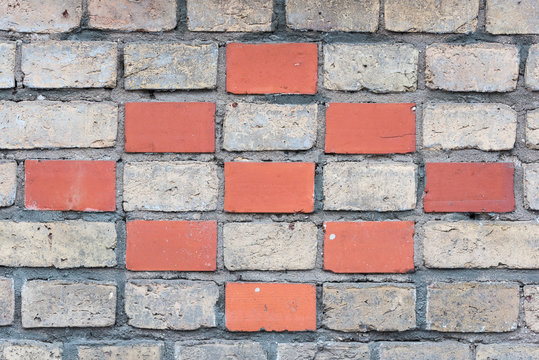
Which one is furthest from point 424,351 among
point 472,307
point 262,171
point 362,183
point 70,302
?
point 70,302

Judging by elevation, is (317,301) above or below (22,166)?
below

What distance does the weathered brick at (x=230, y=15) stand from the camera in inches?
31.4

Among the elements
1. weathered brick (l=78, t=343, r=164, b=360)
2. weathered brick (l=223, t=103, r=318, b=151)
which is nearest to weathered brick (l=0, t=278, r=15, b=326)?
weathered brick (l=78, t=343, r=164, b=360)

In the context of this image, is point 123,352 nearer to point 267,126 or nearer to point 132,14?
point 267,126

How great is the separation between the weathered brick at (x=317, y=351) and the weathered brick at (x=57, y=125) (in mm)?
492

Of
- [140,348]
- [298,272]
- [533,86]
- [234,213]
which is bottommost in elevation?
[140,348]

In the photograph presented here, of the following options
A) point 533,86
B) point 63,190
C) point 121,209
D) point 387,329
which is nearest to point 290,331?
point 387,329

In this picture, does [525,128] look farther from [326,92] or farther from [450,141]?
[326,92]

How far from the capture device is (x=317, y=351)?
810 mm

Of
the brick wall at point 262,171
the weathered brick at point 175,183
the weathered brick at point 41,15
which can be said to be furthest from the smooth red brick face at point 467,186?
the weathered brick at point 41,15

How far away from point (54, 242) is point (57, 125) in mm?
212

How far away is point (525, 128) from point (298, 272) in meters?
0.49

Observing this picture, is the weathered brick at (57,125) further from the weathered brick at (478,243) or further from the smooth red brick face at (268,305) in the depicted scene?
the weathered brick at (478,243)

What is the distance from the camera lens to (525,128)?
0.81m
